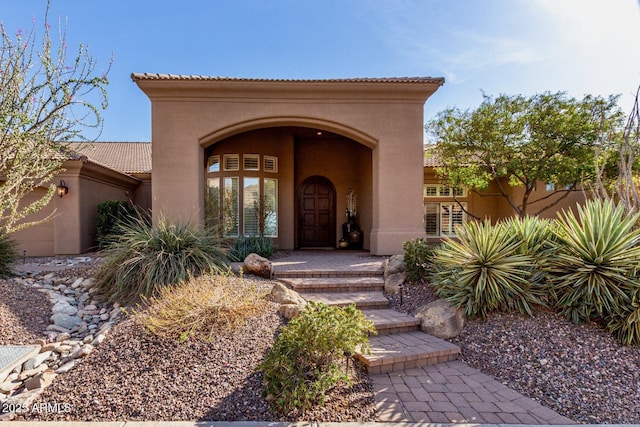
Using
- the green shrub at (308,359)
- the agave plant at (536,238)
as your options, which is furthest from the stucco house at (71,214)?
the agave plant at (536,238)

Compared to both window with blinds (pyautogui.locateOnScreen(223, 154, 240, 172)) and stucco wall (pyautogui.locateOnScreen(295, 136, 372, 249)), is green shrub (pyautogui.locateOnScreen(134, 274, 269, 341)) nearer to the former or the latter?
window with blinds (pyautogui.locateOnScreen(223, 154, 240, 172))

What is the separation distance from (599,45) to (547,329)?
628 centimetres

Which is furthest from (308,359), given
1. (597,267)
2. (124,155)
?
(124,155)

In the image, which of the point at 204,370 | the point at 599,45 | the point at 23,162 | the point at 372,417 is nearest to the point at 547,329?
the point at 372,417

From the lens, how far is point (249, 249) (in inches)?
324

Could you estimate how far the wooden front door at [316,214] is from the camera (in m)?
11.7

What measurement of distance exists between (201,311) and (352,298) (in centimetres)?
253

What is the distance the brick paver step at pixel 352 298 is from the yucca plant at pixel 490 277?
3.26 ft

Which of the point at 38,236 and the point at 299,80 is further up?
the point at 299,80

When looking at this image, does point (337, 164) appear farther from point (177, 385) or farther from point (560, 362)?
point (177, 385)

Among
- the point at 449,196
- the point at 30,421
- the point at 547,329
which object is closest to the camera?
the point at 30,421

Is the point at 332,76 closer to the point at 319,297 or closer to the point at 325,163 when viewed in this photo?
the point at 325,163

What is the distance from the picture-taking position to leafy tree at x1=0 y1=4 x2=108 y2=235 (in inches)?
183

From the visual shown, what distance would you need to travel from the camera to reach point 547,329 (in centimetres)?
418
